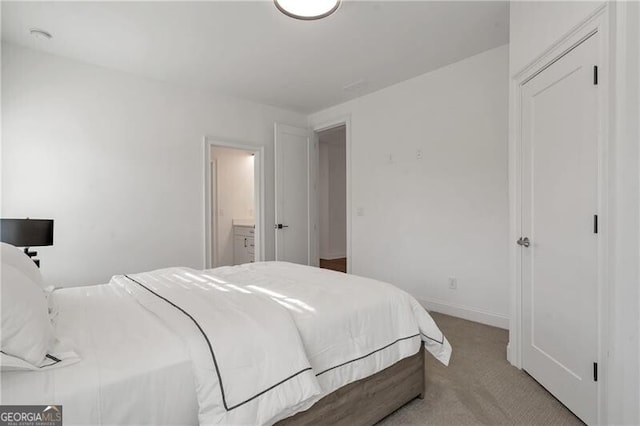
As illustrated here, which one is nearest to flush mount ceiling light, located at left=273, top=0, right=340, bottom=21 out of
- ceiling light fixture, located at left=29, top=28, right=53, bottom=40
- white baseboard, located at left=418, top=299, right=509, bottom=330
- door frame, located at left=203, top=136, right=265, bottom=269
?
ceiling light fixture, located at left=29, top=28, right=53, bottom=40

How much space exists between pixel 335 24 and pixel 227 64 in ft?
4.20

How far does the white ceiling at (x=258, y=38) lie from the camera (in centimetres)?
242

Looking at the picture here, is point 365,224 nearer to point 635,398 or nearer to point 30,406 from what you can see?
point 635,398

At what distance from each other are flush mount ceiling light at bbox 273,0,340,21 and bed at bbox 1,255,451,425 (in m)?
1.63

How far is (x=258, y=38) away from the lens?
111 inches

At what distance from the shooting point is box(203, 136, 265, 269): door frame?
400 cm

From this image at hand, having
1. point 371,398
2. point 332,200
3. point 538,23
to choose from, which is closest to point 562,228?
point 538,23

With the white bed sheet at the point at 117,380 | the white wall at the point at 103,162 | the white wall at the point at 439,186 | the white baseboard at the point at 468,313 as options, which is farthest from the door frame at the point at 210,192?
the white bed sheet at the point at 117,380

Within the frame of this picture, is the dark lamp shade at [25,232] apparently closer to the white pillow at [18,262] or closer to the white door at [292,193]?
the white pillow at [18,262]

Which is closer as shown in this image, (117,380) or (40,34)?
(117,380)

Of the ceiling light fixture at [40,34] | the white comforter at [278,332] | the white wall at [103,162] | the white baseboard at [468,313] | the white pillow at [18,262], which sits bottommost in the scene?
the white baseboard at [468,313]

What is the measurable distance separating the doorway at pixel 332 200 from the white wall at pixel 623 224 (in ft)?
18.6

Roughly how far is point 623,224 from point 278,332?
5.15ft

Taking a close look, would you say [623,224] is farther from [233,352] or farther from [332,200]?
[332,200]
